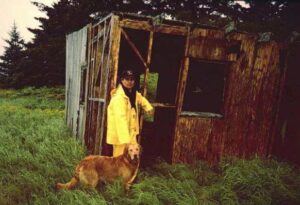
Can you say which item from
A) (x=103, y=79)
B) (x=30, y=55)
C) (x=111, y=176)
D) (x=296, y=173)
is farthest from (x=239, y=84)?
(x=30, y=55)

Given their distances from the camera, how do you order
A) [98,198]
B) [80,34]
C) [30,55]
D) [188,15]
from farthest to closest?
[30,55] → [188,15] → [80,34] → [98,198]

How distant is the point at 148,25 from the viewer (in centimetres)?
754

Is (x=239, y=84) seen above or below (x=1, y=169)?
above

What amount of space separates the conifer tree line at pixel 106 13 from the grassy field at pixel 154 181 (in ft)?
10.3

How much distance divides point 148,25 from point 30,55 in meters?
22.2

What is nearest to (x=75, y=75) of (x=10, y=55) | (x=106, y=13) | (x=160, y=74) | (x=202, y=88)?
(x=160, y=74)

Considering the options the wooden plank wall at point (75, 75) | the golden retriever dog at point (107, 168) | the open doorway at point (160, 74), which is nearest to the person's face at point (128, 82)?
the golden retriever dog at point (107, 168)

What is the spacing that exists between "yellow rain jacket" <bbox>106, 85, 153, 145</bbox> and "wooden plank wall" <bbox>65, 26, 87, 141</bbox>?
328cm

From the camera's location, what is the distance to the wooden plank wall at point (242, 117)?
8.40 meters

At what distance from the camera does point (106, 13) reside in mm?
19312

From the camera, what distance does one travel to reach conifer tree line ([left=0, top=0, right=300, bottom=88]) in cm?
859

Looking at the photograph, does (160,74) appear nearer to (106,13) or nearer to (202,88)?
(202,88)

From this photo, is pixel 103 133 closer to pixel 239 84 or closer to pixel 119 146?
pixel 119 146

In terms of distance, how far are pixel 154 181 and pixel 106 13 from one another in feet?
46.0
